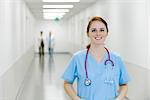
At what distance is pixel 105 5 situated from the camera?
885 cm

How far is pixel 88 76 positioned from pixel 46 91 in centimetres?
554

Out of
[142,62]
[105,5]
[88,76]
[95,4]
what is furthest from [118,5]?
[88,76]

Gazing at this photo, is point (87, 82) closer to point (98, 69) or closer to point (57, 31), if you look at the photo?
point (98, 69)

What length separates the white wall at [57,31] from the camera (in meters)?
23.2

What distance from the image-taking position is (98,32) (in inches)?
85.4

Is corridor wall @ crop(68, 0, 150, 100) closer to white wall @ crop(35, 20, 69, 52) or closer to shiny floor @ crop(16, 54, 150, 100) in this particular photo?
shiny floor @ crop(16, 54, 150, 100)

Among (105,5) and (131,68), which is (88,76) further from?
(105,5)

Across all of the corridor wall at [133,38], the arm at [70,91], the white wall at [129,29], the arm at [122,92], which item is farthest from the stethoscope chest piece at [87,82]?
the white wall at [129,29]

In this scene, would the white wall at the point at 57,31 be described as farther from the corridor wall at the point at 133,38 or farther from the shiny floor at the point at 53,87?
the corridor wall at the point at 133,38

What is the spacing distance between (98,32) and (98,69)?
267mm

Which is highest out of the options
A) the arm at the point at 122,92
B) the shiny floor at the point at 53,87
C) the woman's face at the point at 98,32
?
the woman's face at the point at 98,32

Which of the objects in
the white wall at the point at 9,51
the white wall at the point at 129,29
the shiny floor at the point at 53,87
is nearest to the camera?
the white wall at the point at 9,51

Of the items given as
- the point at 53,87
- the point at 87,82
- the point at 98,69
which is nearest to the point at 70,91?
the point at 87,82

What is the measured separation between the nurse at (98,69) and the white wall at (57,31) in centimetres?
2075
